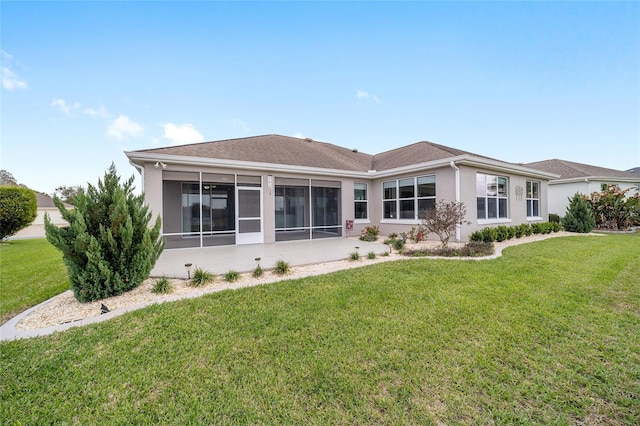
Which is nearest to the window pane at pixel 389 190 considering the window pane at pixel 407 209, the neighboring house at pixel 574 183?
the window pane at pixel 407 209

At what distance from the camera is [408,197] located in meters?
12.1

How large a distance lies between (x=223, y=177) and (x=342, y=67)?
9369 millimetres

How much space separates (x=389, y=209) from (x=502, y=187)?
561 cm

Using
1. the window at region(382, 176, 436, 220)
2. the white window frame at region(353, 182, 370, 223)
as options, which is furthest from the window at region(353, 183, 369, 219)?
the window at region(382, 176, 436, 220)

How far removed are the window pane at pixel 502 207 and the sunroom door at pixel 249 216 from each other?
453 inches

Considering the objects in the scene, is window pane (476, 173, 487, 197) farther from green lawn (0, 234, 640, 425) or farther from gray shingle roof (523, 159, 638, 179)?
gray shingle roof (523, 159, 638, 179)

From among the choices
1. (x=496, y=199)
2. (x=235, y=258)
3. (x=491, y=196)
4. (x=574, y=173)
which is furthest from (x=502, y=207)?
(x=235, y=258)

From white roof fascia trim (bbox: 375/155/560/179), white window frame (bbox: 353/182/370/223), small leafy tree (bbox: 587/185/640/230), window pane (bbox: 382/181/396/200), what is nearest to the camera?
white roof fascia trim (bbox: 375/155/560/179)

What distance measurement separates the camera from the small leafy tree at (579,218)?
46.0ft

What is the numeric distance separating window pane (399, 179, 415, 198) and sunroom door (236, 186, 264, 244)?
6.88 metres

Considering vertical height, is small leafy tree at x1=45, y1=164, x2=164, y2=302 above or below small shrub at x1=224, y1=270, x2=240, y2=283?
above

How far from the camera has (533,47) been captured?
468 inches

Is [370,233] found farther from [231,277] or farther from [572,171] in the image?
[572,171]

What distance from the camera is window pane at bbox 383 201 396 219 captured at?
12820 millimetres
